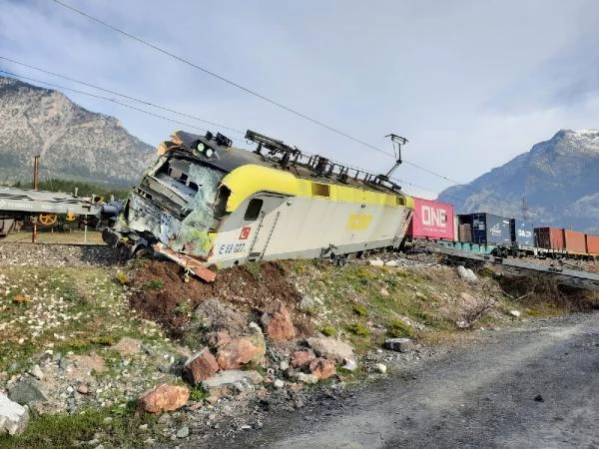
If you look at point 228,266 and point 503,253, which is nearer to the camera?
point 228,266


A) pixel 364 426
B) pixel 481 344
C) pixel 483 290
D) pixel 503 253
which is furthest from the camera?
pixel 503 253

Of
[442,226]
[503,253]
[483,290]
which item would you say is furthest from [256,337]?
[503,253]

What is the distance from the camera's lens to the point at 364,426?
305 inches

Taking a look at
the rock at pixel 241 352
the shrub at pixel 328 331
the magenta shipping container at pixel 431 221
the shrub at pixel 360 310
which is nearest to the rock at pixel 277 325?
the rock at pixel 241 352

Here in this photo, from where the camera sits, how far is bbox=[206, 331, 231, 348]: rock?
1020cm

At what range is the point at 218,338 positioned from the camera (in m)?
10.3

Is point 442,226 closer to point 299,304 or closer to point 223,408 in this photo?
point 299,304

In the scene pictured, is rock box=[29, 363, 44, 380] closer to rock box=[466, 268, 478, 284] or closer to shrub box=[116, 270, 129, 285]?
shrub box=[116, 270, 129, 285]

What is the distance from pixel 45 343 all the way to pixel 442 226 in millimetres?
30232

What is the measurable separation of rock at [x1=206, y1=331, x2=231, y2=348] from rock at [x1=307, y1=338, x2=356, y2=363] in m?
Answer: 2.26

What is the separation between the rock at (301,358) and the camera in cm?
1039

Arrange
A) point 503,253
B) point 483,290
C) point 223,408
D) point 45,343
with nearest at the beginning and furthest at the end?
point 223,408
point 45,343
point 483,290
point 503,253

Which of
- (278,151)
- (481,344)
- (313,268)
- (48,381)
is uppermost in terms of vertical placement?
(278,151)

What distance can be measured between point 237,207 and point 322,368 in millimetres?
5422
